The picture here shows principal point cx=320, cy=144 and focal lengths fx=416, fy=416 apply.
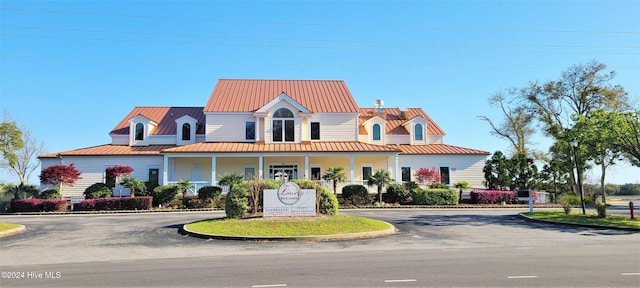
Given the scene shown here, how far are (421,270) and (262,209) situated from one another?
10580 mm

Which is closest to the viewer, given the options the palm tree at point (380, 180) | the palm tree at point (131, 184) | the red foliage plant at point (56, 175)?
the palm tree at point (131, 184)

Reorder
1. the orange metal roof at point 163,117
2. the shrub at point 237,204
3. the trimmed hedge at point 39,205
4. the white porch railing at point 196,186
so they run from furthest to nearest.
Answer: the orange metal roof at point 163,117 < the white porch railing at point 196,186 < the trimmed hedge at point 39,205 < the shrub at point 237,204

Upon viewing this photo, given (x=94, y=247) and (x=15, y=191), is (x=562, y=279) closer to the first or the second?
(x=94, y=247)

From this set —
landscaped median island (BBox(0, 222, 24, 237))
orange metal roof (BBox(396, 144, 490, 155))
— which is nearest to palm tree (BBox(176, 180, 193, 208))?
landscaped median island (BBox(0, 222, 24, 237))

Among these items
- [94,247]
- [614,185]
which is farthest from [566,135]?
[614,185]

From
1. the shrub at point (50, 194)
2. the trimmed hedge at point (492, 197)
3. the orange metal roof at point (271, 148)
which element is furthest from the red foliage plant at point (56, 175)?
the trimmed hedge at point (492, 197)

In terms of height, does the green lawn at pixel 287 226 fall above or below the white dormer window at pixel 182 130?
below

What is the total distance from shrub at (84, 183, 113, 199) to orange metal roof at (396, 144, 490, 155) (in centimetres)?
2282

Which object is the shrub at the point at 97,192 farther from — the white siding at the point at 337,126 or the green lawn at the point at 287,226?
the white siding at the point at 337,126

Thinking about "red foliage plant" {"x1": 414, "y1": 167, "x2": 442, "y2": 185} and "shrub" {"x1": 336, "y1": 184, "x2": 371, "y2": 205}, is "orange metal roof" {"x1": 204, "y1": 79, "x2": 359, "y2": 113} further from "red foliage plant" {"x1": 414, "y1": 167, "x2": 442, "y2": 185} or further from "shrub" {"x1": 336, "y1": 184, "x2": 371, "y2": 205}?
"shrub" {"x1": 336, "y1": 184, "x2": 371, "y2": 205}

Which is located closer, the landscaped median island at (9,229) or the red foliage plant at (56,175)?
the landscaped median island at (9,229)

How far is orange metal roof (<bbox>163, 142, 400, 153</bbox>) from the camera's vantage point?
101ft

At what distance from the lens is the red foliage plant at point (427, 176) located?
106 feet

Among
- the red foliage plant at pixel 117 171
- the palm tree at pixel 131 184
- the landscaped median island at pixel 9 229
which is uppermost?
the red foliage plant at pixel 117 171
